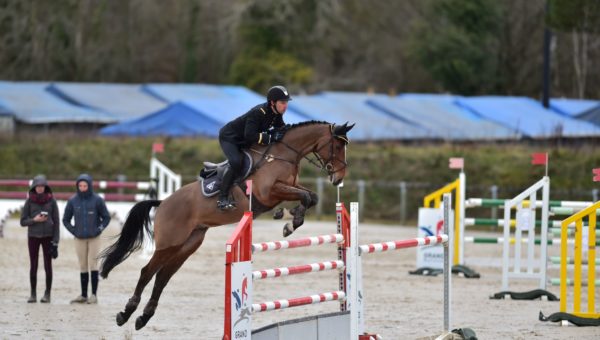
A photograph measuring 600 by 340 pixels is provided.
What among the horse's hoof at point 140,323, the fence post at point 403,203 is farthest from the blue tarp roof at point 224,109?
the horse's hoof at point 140,323

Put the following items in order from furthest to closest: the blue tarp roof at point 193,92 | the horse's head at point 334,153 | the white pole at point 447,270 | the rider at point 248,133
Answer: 1. the blue tarp roof at point 193,92
2. the horse's head at point 334,153
3. the rider at point 248,133
4. the white pole at point 447,270

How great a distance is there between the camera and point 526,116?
38375 mm

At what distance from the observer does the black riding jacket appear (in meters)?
10.7

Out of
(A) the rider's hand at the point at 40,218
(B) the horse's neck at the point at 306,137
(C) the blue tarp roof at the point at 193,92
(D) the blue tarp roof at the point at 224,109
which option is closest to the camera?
(B) the horse's neck at the point at 306,137

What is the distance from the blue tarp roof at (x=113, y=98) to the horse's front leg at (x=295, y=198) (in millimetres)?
29213

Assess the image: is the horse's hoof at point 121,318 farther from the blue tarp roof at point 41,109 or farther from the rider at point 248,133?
the blue tarp roof at point 41,109

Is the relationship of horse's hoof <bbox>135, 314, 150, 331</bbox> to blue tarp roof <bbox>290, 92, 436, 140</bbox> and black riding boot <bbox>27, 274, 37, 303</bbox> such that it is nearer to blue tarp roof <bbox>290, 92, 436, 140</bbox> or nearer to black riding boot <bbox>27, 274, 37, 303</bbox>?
black riding boot <bbox>27, 274, 37, 303</bbox>

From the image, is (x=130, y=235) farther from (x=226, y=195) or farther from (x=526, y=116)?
Answer: (x=526, y=116)

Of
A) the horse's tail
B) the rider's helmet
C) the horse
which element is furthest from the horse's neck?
the horse's tail

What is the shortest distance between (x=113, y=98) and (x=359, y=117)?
1050 cm

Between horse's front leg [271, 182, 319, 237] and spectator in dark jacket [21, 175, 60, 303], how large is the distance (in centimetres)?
347

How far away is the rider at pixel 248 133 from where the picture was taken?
10.6 m

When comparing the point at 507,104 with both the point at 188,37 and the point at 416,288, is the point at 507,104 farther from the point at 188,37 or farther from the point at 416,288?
the point at 416,288

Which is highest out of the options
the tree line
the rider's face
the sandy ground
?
the tree line
